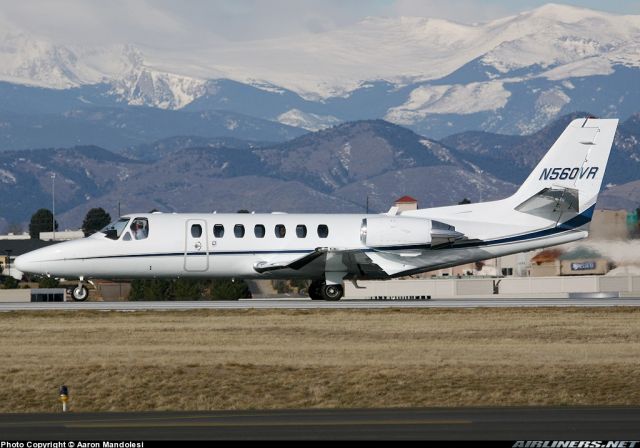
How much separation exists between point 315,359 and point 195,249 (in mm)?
15063

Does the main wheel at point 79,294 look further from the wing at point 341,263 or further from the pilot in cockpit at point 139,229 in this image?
the wing at point 341,263

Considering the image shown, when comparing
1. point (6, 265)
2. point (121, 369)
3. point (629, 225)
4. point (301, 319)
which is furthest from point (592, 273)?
point (6, 265)

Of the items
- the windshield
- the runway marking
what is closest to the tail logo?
the windshield

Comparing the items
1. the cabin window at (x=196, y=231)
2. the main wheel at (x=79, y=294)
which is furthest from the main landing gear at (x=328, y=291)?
the main wheel at (x=79, y=294)

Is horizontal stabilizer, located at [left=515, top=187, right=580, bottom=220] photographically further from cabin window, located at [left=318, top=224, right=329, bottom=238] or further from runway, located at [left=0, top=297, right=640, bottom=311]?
cabin window, located at [left=318, top=224, right=329, bottom=238]

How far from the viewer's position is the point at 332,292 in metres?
50.2

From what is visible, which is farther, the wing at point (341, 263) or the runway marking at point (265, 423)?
the wing at point (341, 263)

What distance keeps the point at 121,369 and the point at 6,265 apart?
430 ft

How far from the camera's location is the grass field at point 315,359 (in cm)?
3058

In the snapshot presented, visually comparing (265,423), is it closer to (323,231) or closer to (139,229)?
(139,229)

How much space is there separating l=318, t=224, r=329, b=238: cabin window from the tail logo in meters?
8.06

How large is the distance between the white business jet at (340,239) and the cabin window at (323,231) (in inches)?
1.4

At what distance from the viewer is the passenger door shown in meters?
48.7

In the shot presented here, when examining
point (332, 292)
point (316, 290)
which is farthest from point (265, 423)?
point (316, 290)
